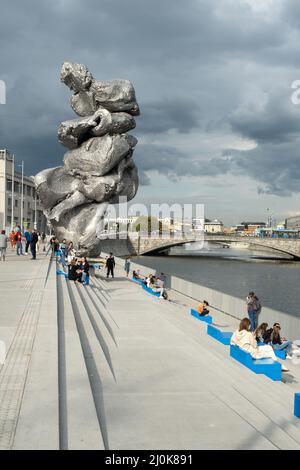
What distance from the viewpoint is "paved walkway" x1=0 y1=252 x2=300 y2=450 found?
4.46 meters

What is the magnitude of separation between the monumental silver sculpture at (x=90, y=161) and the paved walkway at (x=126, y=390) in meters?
17.6

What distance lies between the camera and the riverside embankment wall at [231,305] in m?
12.0

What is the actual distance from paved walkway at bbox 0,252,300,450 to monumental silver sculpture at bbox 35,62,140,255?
17646mm

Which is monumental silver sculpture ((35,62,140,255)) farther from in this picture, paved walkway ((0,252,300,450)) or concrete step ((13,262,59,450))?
concrete step ((13,262,59,450))

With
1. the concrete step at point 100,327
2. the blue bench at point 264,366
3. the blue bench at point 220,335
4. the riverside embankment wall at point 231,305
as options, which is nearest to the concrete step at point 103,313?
the concrete step at point 100,327

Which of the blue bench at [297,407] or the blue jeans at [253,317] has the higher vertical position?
the blue bench at [297,407]

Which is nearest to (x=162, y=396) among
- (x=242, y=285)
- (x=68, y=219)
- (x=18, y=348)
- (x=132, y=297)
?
(x=18, y=348)

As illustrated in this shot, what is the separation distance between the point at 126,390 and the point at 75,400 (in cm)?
95

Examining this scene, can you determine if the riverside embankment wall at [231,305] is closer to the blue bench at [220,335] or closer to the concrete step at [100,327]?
the blue bench at [220,335]

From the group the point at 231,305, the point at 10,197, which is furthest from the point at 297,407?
the point at 10,197

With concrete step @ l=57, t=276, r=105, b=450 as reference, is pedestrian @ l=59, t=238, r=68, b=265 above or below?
above

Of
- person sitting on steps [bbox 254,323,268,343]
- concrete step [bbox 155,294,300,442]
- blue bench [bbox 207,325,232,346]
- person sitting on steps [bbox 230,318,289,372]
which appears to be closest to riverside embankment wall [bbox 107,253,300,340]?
person sitting on steps [bbox 254,323,268,343]

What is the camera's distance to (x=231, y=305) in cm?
1616

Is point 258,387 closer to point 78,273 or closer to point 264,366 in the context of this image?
point 264,366
